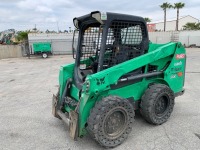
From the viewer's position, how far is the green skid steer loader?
3203 millimetres

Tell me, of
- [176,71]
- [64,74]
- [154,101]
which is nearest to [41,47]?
[64,74]

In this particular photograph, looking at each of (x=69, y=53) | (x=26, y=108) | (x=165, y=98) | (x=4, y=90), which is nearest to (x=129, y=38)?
(x=165, y=98)

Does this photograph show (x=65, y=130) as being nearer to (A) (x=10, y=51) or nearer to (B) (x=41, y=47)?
(B) (x=41, y=47)

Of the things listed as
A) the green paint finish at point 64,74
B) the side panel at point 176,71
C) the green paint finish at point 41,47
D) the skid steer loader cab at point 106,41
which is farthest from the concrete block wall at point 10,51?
the side panel at point 176,71

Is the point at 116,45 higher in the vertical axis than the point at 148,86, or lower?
higher

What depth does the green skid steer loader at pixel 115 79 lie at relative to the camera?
10.5 feet

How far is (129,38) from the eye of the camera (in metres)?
3.72

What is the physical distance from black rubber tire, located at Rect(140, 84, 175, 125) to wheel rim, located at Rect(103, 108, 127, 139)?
24.1 inches

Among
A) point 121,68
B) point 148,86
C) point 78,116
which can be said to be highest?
point 121,68

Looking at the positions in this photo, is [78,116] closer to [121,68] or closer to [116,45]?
[121,68]

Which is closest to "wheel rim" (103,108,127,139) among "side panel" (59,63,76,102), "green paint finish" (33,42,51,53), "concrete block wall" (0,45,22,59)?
"side panel" (59,63,76,102)

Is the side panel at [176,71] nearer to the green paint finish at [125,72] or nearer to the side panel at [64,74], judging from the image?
the green paint finish at [125,72]

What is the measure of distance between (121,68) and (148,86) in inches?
38.9

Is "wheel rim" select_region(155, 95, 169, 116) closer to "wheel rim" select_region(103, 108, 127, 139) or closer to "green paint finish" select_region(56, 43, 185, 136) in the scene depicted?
"green paint finish" select_region(56, 43, 185, 136)
